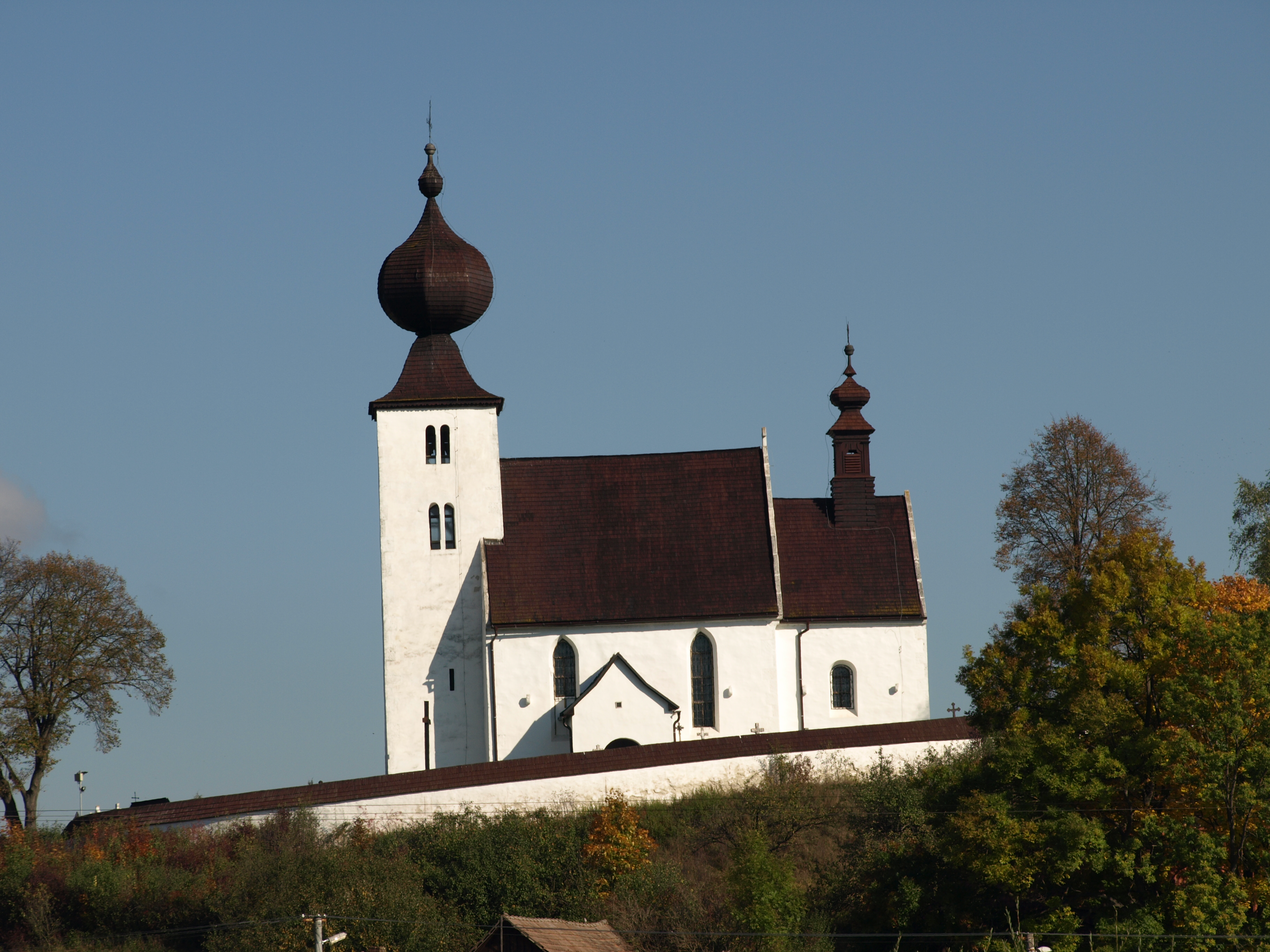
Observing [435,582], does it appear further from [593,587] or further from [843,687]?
[843,687]

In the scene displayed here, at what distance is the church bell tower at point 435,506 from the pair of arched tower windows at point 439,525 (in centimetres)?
3

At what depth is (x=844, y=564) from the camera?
50094 millimetres

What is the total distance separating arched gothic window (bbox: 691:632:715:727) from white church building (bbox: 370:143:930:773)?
0.04 meters

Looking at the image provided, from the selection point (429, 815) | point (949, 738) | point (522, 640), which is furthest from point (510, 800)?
point (949, 738)

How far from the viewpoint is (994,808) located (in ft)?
105

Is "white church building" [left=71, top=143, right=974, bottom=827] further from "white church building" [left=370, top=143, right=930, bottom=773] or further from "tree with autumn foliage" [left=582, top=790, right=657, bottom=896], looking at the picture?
"tree with autumn foliage" [left=582, top=790, right=657, bottom=896]

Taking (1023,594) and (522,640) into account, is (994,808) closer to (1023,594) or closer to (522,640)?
(1023,594)

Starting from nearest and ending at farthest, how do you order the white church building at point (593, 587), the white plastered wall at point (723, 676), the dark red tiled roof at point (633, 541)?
the white plastered wall at point (723, 676)
the white church building at point (593, 587)
the dark red tiled roof at point (633, 541)

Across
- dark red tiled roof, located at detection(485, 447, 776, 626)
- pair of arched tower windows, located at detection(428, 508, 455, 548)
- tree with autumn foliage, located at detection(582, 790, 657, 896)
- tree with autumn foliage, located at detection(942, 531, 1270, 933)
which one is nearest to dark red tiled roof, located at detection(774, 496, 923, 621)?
dark red tiled roof, located at detection(485, 447, 776, 626)

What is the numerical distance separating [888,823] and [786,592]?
1155 cm

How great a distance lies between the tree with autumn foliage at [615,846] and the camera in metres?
37.9

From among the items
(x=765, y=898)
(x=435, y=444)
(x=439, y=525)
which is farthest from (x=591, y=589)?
(x=765, y=898)

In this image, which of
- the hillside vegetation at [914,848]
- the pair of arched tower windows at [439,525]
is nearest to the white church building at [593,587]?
the pair of arched tower windows at [439,525]

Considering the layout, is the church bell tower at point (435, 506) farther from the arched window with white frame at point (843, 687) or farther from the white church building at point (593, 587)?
the arched window with white frame at point (843, 687)
